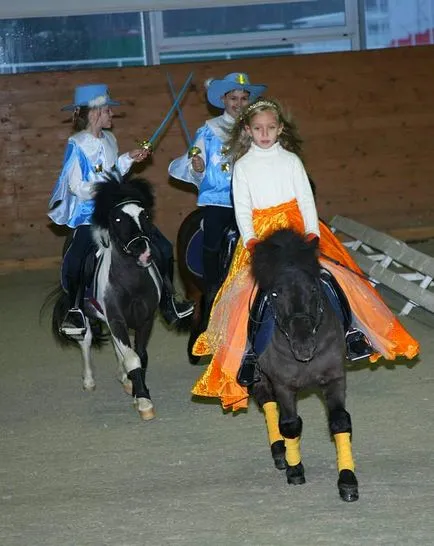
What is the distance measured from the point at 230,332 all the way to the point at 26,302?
6.21 m

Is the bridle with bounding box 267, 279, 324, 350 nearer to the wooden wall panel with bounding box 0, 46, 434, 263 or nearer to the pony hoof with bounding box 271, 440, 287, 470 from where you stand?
the pony hoof with bounding box 271, 440, 287, 470

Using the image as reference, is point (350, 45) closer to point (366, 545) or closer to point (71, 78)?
point (71, 78)

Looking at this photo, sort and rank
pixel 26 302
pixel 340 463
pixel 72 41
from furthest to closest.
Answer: pixel 72 41
pixel 26 302
pixel 340 463

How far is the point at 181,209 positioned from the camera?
525 inches

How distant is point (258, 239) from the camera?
5285 millimetres

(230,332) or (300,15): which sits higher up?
(300,15)

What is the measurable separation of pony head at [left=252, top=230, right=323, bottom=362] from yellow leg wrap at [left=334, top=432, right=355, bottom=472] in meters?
0.40

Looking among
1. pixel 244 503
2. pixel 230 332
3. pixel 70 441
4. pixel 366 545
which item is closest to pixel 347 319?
pixel 230 332

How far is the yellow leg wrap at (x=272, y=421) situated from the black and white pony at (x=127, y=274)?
1286mm

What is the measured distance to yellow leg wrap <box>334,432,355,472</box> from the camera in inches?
191

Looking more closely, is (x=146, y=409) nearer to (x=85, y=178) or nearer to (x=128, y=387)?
(x=128, y=387)

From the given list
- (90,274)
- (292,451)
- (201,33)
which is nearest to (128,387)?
(90,274)

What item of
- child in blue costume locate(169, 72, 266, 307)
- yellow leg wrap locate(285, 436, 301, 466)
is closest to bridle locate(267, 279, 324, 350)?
yellow leg wrap locate(285, 436, 301, 466)

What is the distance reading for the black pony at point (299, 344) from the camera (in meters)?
4.75
